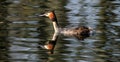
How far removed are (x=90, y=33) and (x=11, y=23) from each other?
8.26 ft

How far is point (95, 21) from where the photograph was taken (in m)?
16.6

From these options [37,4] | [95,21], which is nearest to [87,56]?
[95,21]

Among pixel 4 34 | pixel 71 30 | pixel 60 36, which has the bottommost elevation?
pixel 60 36

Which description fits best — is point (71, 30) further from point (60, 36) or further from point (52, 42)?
point (52, 42)

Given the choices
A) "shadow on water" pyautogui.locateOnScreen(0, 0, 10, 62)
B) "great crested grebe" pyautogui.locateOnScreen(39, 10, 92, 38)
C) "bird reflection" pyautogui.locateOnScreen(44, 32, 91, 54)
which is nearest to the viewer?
"shadow on water" pyautogui.locateOnScreen(0, 0, 10, 62)

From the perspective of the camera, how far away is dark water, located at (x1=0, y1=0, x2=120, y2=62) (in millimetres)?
12891

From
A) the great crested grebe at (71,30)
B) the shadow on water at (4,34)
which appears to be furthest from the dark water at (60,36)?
the great crested grebe at (71,30)

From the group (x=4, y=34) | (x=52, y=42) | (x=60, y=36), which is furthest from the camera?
(x=60, y=36)

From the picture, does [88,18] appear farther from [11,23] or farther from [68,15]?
[11,23]

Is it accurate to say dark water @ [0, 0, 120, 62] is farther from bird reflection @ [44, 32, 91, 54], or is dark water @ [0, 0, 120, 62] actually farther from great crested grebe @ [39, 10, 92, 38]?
great crested grebe @ [39, 10, 92, 38]

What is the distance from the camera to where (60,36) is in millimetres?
15570

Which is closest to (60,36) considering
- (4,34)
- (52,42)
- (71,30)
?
(71,30)

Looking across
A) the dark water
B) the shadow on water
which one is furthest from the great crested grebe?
the shadow on water

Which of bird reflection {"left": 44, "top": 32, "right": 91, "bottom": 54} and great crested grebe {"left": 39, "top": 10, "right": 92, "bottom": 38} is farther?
great crested grebe {"left": 39, "top": 10, "right": 92, "bottom": 38}
